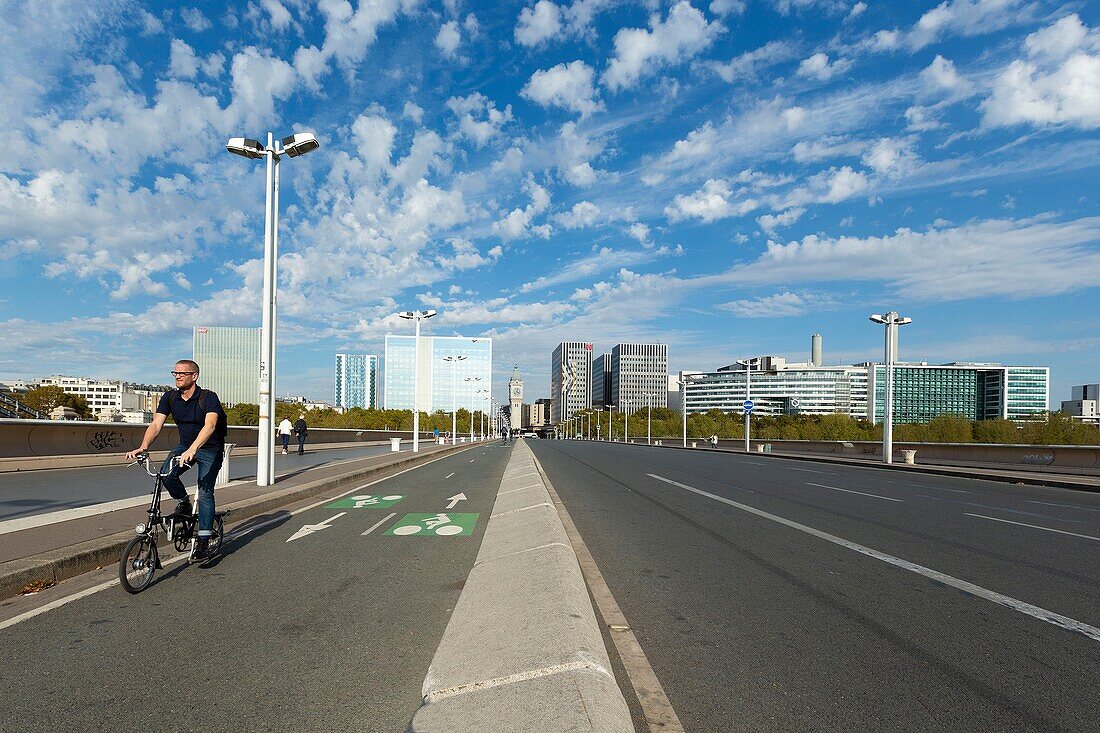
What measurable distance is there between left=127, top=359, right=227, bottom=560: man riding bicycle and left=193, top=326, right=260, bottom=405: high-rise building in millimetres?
110438

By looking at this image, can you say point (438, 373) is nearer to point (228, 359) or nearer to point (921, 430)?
point (228, 359)

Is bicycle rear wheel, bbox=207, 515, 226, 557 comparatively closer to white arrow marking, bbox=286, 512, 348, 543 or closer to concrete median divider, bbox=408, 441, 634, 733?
white arrow marking, bbox=286, 512, 348, 543

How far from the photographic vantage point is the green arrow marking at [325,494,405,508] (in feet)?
44.7

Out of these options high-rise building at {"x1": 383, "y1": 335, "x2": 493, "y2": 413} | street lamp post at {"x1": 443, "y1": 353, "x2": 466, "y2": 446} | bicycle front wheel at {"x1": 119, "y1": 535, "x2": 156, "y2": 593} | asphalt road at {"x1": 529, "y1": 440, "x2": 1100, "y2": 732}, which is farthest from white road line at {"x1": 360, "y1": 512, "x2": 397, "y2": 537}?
high-rise building at {"x1": 383, "y1": 335, "x2": 493, "y2": 413}

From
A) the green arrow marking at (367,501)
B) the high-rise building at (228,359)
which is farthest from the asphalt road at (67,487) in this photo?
the high-rise building at (228,359)

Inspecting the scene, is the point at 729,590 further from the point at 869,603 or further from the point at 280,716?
the point at 280,716

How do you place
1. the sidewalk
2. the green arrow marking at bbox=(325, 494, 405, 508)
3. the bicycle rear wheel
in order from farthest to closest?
the sidewalk → the green arrow marking at bbox=(325, 494, 405, 508) → the bicycle rear wheel

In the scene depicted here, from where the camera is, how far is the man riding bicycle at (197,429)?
7113mm

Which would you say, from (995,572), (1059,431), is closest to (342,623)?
(995,572)

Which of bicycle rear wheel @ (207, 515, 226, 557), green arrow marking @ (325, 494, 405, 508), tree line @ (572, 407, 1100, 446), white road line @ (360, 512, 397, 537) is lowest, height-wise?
tree line @ (572, 407, 1100, 446)

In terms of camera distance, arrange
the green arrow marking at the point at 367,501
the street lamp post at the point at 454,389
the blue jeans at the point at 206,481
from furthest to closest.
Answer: the street lamp post at the point at 454,389
the green arrow marking at the point at 367,501
the blue jeans at the point at 206,481

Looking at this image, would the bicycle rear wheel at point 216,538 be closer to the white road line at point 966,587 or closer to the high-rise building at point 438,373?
the white road line at point 966,587

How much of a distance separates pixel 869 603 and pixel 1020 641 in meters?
1.25

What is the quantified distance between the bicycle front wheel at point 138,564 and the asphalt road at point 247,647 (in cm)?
12
